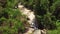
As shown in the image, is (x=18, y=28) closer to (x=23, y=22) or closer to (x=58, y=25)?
(x=23, y=22)

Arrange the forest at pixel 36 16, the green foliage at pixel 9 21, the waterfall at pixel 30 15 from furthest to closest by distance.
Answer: the waterfall at pixel 30 15 → the forest at pixel 36 16 → the green foliage at pixel 9 21

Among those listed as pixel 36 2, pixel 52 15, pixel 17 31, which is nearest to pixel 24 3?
pixel 36 2

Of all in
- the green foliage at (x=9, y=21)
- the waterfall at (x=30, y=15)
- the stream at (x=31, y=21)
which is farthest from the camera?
the waterfall at (x=30, y=15)

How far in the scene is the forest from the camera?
826 cm

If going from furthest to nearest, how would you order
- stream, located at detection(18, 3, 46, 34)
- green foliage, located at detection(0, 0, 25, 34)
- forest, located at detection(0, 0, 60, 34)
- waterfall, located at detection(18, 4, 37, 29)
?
waterfall, located at detection(18, 4, 37, 29)
stream, located at detection(18, 3, 46, 34)
forest, located at detection(0, 0, 60, 34)
green foliage, located at detection(0, 0, 25, 34)

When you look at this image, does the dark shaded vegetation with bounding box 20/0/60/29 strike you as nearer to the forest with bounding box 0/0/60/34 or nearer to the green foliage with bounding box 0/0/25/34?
the forest with bounding box 0/0/60/34

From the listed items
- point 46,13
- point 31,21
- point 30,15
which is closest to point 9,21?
point 31,21

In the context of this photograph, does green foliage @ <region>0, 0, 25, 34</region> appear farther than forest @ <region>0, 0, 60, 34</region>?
No

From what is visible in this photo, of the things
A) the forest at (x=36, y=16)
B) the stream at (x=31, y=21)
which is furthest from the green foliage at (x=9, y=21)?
the stream at (x=31, y=21)

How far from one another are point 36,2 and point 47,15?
1.22 metres

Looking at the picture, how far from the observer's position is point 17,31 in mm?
8305

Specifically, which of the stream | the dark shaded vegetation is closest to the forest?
the dark shaded vegetation

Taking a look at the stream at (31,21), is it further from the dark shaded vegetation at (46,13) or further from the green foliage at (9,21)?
the green foliage at (9,21)

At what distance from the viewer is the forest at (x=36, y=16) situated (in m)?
8.26
